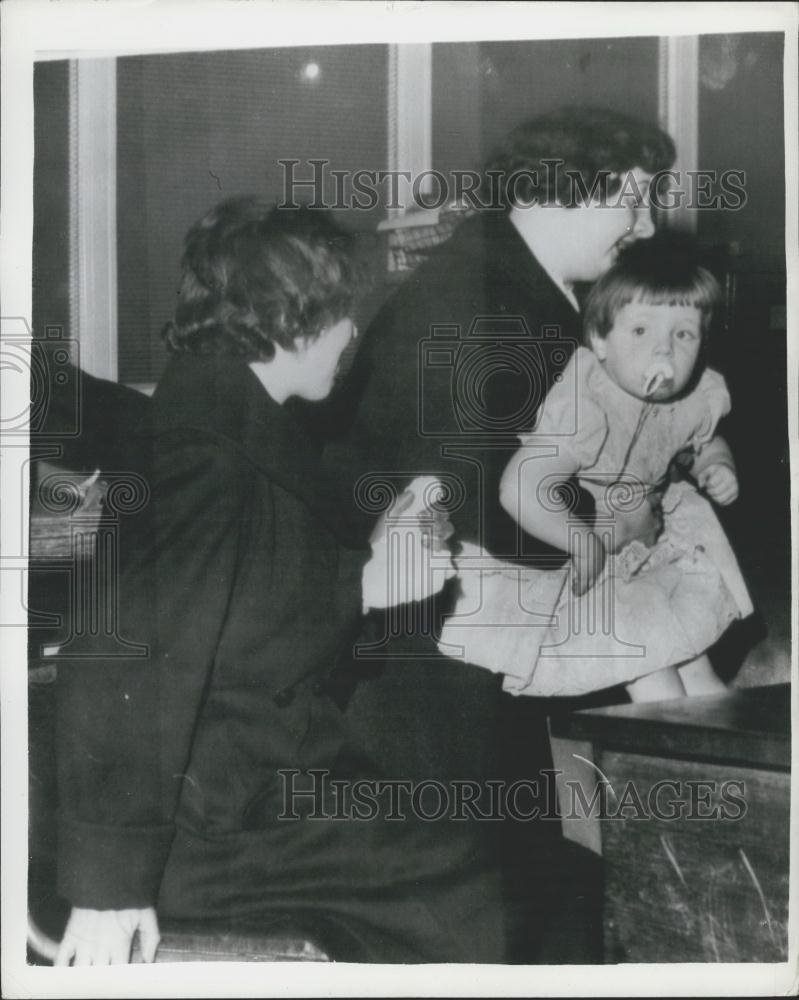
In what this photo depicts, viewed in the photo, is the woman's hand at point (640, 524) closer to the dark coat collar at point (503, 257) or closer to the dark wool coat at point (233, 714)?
the dark coat collar at point (503, 257)

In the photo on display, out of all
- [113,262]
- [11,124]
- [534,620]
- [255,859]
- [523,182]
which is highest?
[11,124]

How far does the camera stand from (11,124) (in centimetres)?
125

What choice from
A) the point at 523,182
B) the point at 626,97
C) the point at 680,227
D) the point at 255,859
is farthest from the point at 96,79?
the point at 255,859

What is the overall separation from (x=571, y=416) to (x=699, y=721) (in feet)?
1.66

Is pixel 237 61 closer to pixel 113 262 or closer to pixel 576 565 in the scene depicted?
pixel 113 262

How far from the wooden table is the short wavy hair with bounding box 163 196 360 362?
29.4 inches

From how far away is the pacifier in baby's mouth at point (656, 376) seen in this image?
47.9 inches

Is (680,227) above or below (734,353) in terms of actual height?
above

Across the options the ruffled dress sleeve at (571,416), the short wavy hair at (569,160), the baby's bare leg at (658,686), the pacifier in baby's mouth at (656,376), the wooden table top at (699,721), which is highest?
the short wavy hair at (569,160)

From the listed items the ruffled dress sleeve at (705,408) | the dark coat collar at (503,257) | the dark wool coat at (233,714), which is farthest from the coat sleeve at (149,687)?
the ruffled dress sleeve at (705,408)

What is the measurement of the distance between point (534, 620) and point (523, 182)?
0.68m

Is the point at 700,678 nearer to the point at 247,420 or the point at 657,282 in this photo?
the point at 657,282

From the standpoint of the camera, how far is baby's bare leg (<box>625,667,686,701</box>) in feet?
3.99

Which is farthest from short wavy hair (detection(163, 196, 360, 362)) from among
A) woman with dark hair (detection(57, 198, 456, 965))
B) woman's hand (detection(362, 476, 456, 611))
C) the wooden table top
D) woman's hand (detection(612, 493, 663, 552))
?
the wooden table top
